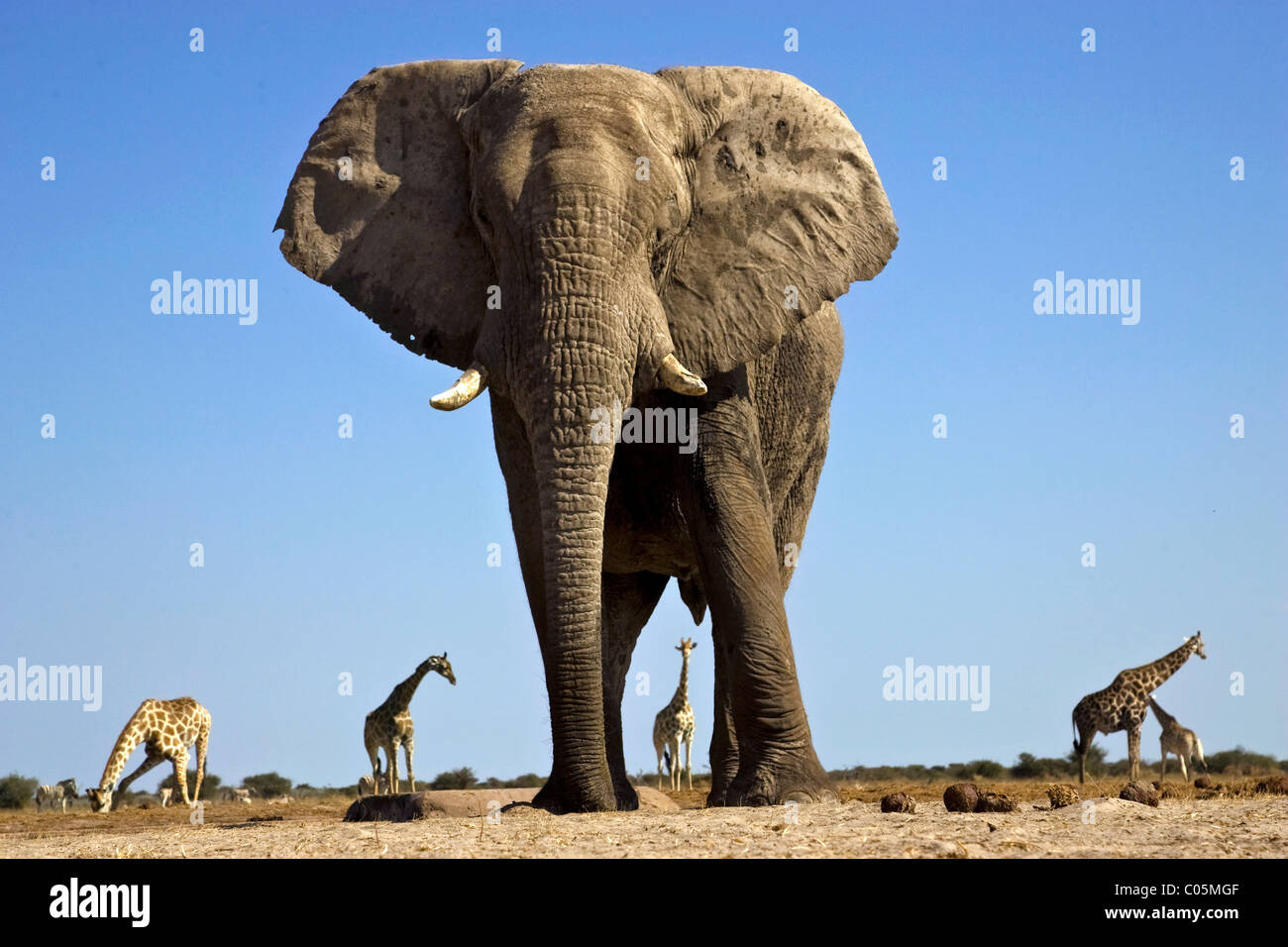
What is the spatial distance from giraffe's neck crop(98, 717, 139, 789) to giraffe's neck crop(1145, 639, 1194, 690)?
14.7 metres

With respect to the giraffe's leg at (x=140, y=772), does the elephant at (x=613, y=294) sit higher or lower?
higher

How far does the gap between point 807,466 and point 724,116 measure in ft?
12.3

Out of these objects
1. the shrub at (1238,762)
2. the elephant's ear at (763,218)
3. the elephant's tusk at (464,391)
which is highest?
the elephant's ear at (763,218)

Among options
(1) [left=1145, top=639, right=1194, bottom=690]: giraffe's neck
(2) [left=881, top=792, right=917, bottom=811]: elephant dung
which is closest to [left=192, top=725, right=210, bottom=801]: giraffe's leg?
(1) [left=1145, top=639, right=1194, bottom=690]: giraffe's neck

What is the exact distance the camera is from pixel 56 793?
88.4 feet

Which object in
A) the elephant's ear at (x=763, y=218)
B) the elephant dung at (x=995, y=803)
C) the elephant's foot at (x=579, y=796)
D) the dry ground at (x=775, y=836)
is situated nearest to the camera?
the dry ground at (x=775, y=836)

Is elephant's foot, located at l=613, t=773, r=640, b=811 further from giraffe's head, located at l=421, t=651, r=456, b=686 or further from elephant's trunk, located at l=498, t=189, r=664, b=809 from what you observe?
giraffe's head, located at l=421, t=651, r=456, b=686

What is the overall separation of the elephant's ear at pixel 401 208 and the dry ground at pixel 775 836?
3.75 metres

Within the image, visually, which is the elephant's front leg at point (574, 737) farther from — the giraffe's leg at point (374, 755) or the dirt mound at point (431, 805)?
the giraffe's leg at point (374, 755)

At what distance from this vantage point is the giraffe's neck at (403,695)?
2308 cm

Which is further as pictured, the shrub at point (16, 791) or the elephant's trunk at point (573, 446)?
the shrub at point (16, 791)

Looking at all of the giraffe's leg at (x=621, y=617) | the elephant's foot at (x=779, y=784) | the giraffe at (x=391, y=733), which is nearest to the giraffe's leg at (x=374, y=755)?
the giraffe at (x=391, y=733)
